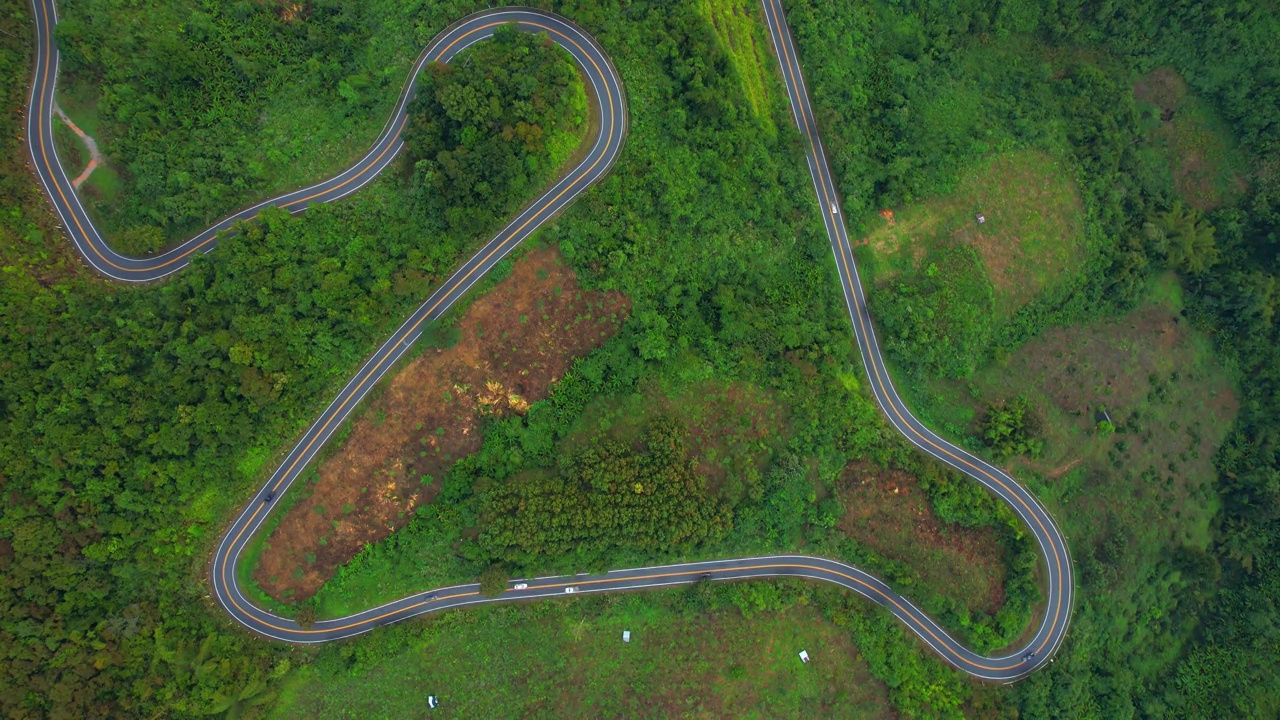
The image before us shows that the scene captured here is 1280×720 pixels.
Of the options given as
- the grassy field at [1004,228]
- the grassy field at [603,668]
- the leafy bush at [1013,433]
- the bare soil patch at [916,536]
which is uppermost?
the grassy field at [1004,228]

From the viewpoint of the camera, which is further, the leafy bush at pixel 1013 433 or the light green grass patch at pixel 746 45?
the leafy bush at pixel 1013 433

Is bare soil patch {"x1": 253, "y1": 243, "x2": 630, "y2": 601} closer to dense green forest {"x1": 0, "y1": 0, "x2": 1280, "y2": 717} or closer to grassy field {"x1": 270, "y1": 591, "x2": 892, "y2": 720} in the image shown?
dense green forest {"x1": 0, "y1": 0, "x2": 1280, "y2": 717}

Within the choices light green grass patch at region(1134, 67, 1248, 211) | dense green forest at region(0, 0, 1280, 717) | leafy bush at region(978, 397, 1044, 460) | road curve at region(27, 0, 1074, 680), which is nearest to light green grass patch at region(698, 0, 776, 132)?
dense green forest at region(0, 0, 1280, 717)

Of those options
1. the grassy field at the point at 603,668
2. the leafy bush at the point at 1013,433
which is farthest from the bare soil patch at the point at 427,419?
the leafy bush at the point at 1013,433

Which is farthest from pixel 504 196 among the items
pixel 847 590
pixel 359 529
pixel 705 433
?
pixel 847 590

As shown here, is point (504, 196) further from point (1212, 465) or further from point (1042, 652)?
point (1212, 465)

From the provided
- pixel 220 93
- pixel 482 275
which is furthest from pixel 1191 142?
pixel 220 93

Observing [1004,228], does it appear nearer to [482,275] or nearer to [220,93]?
[482,275]

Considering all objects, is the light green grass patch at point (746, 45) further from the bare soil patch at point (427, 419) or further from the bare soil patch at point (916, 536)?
the bare soil patch at point (916, 536)
